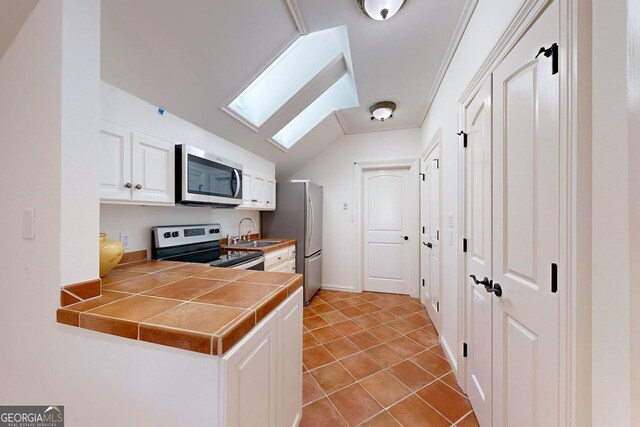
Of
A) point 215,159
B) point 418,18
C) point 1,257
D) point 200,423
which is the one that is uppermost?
point 418,18

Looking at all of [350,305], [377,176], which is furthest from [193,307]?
[377,176]

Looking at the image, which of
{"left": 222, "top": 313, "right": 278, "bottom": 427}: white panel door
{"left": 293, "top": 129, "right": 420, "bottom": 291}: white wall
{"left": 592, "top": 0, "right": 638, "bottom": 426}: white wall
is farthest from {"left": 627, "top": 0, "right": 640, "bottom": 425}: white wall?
{"left": 293, "top": 129, "right": 420, "bottom": 291}: white wall

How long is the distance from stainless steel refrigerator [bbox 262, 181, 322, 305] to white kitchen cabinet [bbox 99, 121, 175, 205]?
1.79 meters

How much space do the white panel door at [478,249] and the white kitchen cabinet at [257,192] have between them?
2180 mm

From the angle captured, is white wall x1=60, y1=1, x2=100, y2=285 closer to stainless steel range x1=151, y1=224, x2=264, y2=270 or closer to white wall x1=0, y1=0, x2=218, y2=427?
white wall x1=0, y1=0, x2=218, y2=427

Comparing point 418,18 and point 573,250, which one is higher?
point 418,18

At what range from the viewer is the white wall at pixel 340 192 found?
12.5ft

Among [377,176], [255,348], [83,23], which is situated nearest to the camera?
[255,348]

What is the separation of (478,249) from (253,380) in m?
1.40

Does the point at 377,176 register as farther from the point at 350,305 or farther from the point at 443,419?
the point at 443,419

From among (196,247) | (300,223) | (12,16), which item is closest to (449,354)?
(300,223)

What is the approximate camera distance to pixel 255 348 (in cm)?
86

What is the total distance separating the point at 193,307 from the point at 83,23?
1.22 m

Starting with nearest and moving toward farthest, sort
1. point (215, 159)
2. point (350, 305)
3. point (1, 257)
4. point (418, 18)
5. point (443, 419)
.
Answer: point (1, 257) < point (443, 419) < point (418, 18) < point (215, 159) < point (350, 305)
